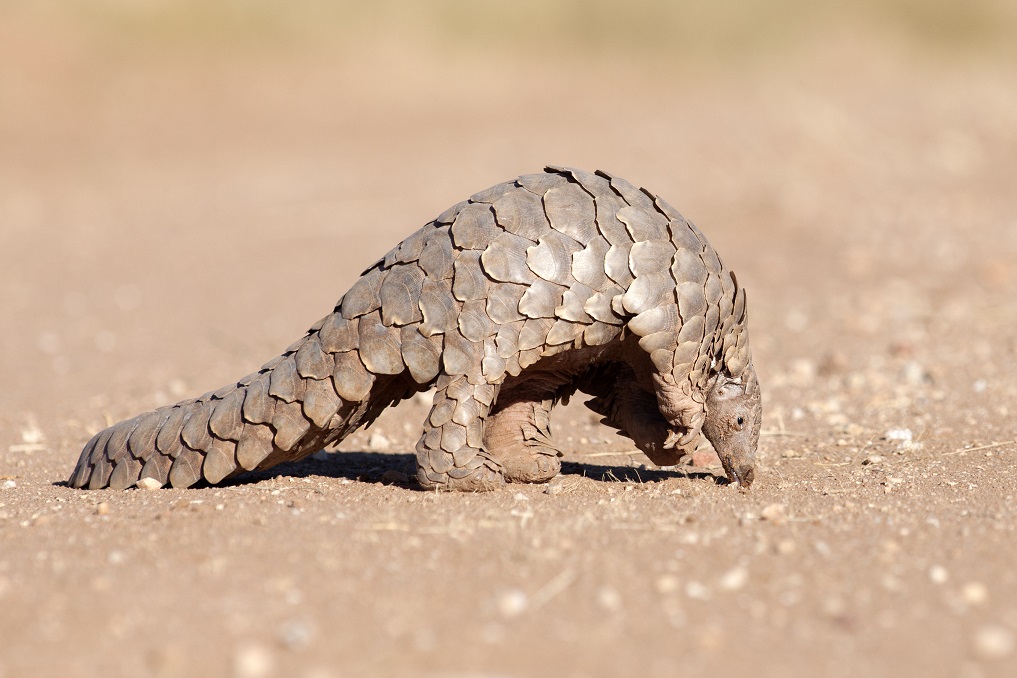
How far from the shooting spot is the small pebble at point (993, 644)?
3.14 metres

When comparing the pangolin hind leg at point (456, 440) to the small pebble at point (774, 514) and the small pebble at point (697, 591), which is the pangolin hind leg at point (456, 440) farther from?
the small pebble at point (697, 591)

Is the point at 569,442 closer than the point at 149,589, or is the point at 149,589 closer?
the point at 149,589

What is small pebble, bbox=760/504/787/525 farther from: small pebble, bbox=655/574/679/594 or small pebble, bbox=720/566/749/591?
small pebble, bbox=655/574/679/594

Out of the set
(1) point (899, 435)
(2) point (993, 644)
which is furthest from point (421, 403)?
(2) point (993, 644)

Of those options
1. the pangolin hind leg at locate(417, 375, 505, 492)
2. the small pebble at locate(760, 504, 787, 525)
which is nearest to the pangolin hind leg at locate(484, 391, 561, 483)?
the pangolin hind leg at locate(417, 375, 505, 492)

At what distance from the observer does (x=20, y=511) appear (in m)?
4.61

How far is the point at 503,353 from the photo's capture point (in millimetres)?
4633

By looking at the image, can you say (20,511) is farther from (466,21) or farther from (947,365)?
(466,21)

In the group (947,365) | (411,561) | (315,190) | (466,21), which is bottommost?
(947,365)

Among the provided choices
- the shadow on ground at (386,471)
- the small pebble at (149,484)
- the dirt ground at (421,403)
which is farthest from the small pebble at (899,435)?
the small pebble at (149,484)

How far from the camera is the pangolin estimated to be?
4.61 meters

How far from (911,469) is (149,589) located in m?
3.62

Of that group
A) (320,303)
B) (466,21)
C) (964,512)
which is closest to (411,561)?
(964,512)

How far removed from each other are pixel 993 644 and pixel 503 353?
2.21m
